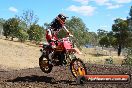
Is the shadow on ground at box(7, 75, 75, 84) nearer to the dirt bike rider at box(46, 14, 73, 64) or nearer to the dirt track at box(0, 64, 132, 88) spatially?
the dirt track at box(0, 64, 132, 88)

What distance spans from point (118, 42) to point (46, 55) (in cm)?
7733

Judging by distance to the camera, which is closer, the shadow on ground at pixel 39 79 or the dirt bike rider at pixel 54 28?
the shadow on ground at pixel 39 79

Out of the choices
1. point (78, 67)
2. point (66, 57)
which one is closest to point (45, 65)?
point (66, 57)

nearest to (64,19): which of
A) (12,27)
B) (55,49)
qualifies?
(55,49)

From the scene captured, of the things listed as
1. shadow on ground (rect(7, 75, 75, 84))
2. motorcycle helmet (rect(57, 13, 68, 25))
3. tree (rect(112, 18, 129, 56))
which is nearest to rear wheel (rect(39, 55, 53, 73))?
shadow on ground (rect(7, 75, 75, 84))

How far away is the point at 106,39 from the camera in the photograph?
89.4 m

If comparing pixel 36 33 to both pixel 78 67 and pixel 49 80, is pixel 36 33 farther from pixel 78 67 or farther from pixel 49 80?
pixel 78 67

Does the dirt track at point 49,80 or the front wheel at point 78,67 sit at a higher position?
the front wheel at point 78,67

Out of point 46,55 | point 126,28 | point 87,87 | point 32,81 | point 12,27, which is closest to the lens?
point 87,87

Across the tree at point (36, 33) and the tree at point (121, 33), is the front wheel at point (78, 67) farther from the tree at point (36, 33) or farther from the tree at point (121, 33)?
the tree at point (121, 33)

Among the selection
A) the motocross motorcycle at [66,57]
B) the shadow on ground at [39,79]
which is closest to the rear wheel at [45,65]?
the motocross motorcycle at [66,57]

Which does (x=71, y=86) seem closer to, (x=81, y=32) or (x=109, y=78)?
(x=109, y=78)

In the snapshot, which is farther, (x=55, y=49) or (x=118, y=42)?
(x=118, y=42)

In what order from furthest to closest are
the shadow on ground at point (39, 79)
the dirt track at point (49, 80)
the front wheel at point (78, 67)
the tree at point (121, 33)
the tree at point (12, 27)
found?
the tree at point (121, 33)
the tree at point (12, 27)
the shadow on ground at point (39, 79)
the front wheel at point (78, 67)
the dirt track at point (49, 80)
